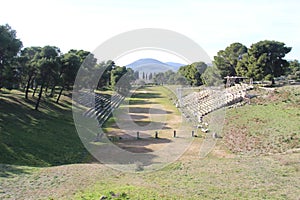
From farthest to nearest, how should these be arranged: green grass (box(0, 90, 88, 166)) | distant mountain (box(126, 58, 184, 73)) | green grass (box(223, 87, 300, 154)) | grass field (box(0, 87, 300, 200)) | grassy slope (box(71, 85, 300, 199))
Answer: distant mountain (box(126, 58, 184, 73))
green grass (box(223, 87, 300, 154))
green grass (box(0, 90, 88, 166))
grass field (box(0, 87, 300, 200))
grassy slope (box(71, 85, 300, 199))

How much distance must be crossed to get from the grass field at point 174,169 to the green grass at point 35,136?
51mm

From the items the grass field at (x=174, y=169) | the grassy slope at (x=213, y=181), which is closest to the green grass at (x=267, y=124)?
the grass field at (x=174, y=169)

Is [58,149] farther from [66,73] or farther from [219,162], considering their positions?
[66,73]

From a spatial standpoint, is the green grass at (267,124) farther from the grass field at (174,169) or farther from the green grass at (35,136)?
the green grass at (35,136)

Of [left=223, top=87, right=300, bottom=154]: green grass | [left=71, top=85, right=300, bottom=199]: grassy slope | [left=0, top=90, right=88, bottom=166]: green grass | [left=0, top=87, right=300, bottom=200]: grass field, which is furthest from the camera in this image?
[left=223, top=87, right=300, bottom=154]: green grass

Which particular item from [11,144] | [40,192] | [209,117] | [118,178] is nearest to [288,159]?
[118,178]

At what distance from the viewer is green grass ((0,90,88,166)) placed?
57.9 feet

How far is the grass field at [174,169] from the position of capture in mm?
11328

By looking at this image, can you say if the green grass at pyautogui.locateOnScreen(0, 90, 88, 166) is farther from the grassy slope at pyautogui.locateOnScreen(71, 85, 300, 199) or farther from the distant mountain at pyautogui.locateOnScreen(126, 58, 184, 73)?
the distant mountain at pyautogui.locateOnScreen(126, 58, 184, 73)

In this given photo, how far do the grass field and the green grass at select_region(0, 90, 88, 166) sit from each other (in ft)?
0.17

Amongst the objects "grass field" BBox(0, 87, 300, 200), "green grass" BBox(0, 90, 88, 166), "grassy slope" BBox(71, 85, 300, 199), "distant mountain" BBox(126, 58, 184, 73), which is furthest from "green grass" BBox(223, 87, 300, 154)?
"green grass" BBox(0, 90, 88, 166)

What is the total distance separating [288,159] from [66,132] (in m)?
16.5

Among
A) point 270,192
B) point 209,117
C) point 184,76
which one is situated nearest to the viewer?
point 270,192

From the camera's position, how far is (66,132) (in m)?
24.8
